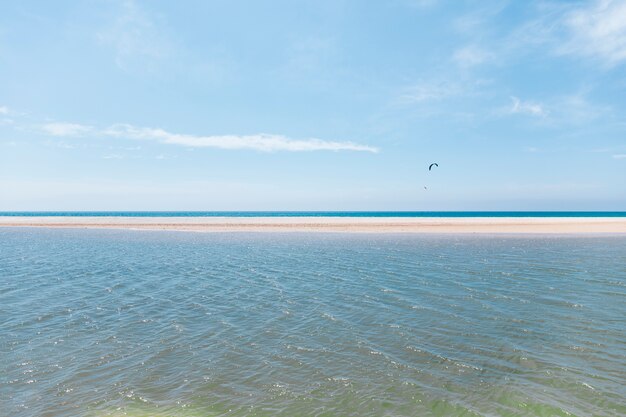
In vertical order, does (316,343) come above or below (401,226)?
below

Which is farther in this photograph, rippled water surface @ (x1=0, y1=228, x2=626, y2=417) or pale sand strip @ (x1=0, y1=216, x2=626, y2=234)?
pale sand strip @ (x1=0, y1=216, x2=626, y2=234)

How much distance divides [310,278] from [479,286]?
9596 millimetres

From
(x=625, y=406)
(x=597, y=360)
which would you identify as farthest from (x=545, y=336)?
(x=625, y=406)

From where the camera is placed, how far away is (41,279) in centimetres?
2164

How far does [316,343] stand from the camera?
11133 mm

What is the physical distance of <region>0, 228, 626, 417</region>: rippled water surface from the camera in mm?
7863

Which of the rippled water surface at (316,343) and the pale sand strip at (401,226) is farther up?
the pale sand strip at (401,226)

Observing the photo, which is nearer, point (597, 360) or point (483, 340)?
point (597, 360)

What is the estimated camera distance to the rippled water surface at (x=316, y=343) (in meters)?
7.86

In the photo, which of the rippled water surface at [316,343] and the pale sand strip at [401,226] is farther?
the pale sand strip at [401,226]

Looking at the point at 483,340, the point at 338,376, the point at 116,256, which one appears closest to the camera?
the point at 338,376

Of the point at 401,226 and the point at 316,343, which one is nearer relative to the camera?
the point at 316,343

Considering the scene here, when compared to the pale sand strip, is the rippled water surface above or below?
below

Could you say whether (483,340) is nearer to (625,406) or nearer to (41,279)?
(625,406)
